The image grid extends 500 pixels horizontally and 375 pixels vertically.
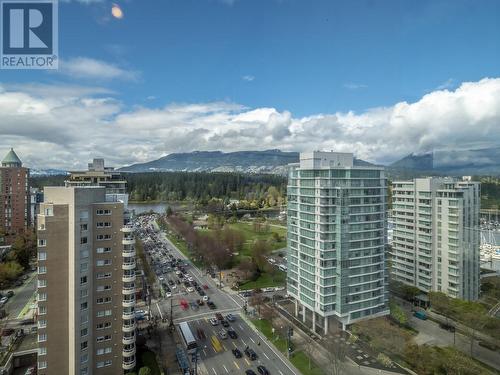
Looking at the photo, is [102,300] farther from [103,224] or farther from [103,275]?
[103,224]

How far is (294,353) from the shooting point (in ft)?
56.9

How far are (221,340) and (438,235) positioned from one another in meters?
17.1

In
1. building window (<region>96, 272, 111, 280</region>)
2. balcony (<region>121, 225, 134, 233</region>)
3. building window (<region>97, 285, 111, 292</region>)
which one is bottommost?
building window (<region>97, 285, 111, 292</region>)

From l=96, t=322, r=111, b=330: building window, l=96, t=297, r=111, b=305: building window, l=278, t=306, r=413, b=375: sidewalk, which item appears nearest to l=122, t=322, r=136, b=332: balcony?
l=96, t=322, r=111, b=330: building window

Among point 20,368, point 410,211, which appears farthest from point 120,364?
point 410,211

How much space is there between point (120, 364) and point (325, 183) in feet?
45.9

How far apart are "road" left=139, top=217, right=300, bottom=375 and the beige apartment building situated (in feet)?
14.0

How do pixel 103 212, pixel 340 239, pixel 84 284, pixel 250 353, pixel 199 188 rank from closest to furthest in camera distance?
pixel 84 284 < pixel 103 212 < pixel 250 353 < pixel 340 239 < pixel 199 188

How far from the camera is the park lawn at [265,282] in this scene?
28.6 metres

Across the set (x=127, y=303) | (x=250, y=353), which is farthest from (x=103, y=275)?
(x=250, y=353)

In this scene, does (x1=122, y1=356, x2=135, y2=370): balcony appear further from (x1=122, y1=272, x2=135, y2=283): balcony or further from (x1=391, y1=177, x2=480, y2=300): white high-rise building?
(x1=391, y1=177, x2=480, y2=300): white high-rise building

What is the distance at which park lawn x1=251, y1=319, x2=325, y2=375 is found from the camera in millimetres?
15758

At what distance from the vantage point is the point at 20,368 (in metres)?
16.5

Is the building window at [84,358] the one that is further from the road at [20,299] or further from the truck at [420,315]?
the truck at [420,315]
